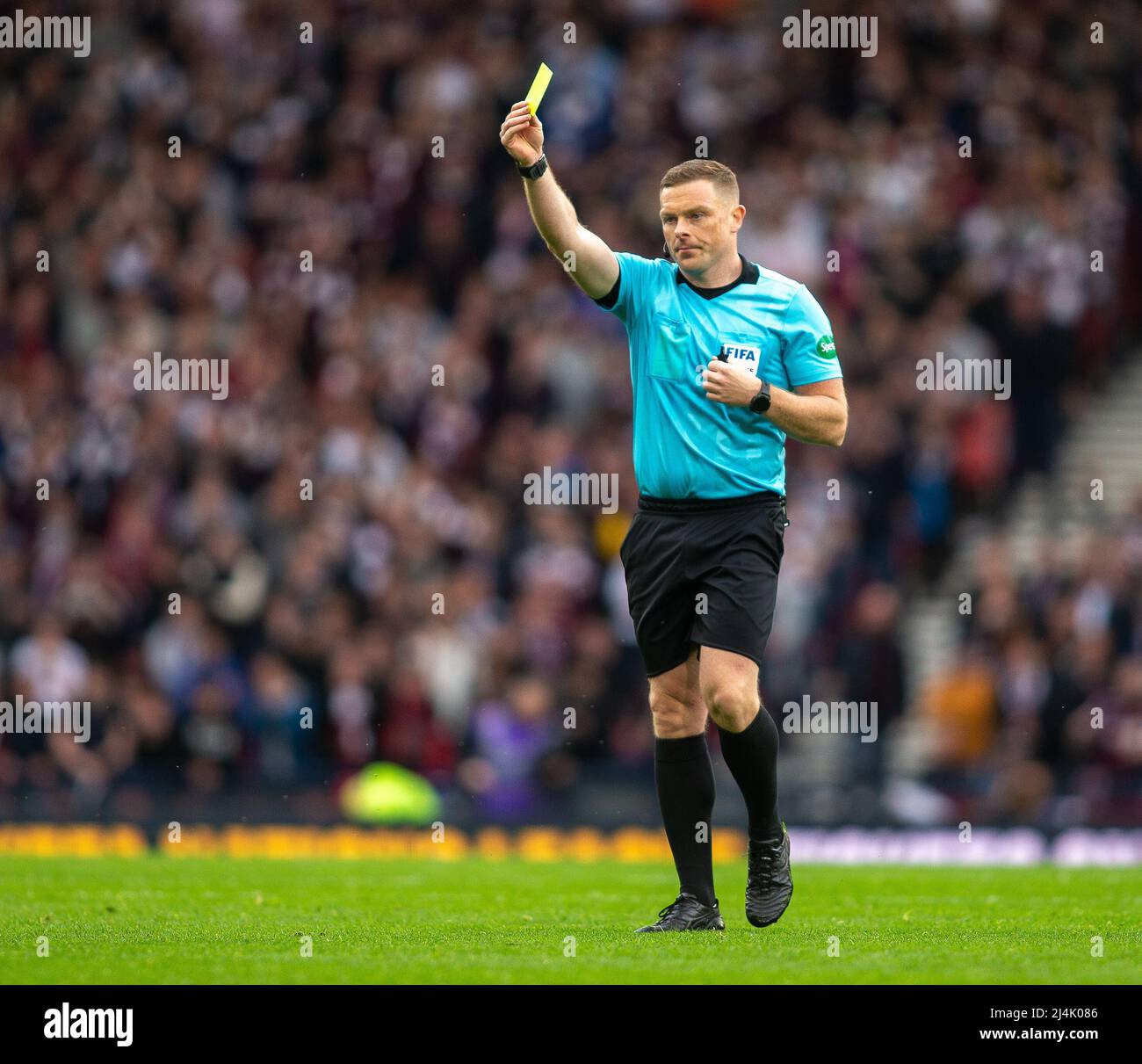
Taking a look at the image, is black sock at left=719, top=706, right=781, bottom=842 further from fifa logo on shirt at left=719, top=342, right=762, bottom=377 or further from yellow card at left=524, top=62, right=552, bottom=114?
yellow card at left=524, top=62, right=552, bottom=114

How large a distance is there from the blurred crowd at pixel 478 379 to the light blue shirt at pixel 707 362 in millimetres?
8215

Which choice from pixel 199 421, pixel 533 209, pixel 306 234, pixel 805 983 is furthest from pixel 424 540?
pixel 805 983

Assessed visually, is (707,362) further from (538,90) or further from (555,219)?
(538,90)

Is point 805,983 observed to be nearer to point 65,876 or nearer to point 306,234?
point 65,876

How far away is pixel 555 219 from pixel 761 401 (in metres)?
1.07

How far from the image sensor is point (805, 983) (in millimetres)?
6539

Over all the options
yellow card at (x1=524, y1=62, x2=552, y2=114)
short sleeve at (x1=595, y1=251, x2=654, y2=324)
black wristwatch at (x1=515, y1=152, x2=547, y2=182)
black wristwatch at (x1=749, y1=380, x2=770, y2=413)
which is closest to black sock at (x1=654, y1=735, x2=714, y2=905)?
black wristwatch at (x1=749, y1=380, x2=770, y2=413)

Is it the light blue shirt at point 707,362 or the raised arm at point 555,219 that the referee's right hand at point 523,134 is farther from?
the light blue shirt at point 707,362

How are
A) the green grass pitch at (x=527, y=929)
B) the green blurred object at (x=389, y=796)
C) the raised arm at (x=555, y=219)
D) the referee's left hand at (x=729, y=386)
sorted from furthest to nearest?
the green blurred object at (x=389, y=796) < the raised arm at (x=555, y=219) < the referee's left hand at (x=729, y=386) < the green grass pitch at (x=527, y=929)

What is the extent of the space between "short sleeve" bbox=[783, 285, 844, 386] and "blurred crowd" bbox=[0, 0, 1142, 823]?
833cm

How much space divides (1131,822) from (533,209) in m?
9.49

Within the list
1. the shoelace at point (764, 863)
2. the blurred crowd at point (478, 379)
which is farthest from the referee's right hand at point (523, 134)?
the blurred crowd at point (478, 379)

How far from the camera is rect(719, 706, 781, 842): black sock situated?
8.14 meters

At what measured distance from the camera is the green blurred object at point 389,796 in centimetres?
1611
